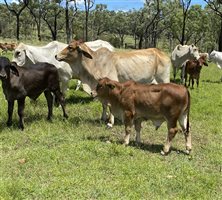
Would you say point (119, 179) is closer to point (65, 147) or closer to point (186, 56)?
point (65, 147)

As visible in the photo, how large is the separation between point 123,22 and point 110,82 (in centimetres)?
7584

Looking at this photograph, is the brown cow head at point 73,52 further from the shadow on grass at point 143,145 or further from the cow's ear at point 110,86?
the shadow on grass at point 143,145

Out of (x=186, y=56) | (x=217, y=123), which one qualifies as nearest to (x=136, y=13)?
→ (x=186, y=56)

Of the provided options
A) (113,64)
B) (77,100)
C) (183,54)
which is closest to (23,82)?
(113,64)

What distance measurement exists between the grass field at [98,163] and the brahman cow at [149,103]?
480 mm

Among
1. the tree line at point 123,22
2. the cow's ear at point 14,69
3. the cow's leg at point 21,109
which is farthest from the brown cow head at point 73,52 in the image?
the tree line at point 123,22

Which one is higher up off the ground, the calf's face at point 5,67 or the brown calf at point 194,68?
the calf's face at point 5,67

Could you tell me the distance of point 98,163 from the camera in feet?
20.6

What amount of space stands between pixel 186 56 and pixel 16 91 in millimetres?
10596

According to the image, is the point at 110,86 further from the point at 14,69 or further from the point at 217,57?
the point at 217,57

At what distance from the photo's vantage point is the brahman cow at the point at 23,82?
7.57 m

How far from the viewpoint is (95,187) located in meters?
5.41

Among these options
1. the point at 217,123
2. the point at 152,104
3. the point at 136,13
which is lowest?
the point at 217,123

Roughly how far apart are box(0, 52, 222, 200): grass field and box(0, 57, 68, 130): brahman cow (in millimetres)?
585
